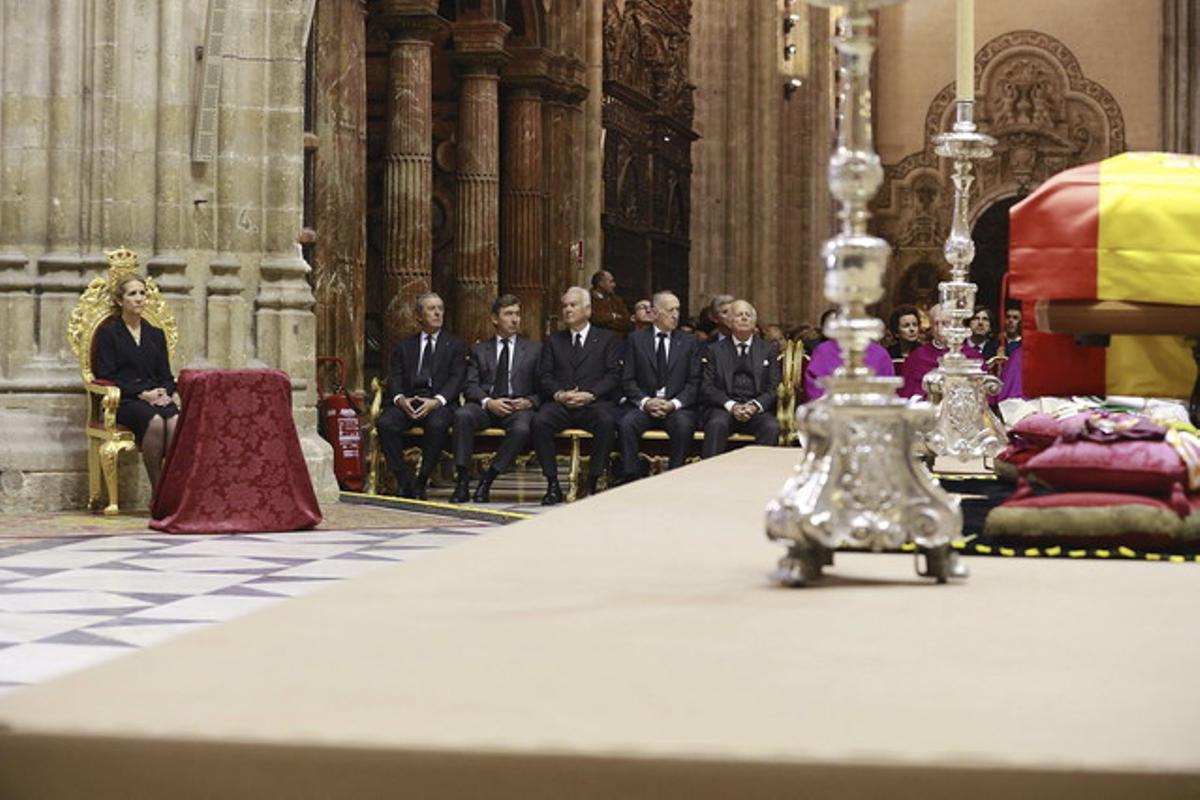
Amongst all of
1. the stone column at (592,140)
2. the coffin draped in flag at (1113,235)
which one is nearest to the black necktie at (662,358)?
the stone column at (592,140)

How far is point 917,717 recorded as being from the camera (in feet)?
5.41

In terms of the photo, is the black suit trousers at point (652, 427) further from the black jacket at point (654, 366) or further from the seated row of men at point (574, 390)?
the black jacket at point (654, 366)

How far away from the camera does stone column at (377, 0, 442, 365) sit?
56.1ft

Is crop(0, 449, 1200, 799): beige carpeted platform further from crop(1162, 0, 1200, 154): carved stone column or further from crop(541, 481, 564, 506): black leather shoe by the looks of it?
crop(1162, 0, 1200, 154): carved stone column

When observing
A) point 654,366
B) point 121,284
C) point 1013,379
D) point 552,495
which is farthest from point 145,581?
point 654,366

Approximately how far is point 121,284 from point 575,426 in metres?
3.49

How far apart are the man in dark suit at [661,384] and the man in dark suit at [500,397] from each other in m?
0.66

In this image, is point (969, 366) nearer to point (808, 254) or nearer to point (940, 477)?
point (940, 477)

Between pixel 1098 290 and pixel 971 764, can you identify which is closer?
pixel 971 764

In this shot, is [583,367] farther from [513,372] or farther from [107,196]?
[107,196]

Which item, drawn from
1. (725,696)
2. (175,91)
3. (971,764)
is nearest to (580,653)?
(725,696)

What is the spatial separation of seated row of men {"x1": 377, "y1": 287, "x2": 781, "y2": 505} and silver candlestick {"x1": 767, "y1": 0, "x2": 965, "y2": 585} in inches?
414

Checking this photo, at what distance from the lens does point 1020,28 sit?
35406 mm

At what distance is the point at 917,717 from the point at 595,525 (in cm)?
154
